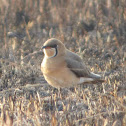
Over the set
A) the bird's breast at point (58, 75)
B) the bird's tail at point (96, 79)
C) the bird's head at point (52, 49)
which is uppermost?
the bird's head at point (52, 49)

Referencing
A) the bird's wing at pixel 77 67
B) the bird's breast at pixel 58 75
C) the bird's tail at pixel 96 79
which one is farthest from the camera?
the bird's tail at pixel 96 79

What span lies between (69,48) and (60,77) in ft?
8.57

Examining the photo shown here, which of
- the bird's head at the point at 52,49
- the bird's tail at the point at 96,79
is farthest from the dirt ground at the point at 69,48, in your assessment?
the bird's head at the point at 52,49

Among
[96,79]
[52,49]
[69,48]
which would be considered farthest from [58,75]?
[69,48]

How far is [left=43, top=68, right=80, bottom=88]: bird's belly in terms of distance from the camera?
15.0ft

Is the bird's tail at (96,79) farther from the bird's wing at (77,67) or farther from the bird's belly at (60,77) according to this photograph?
the bird's belly at (60,77)

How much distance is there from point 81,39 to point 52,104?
145 inches

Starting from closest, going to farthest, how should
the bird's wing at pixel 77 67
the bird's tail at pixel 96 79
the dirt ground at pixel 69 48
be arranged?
1. the dirt ground at pixel 69 48
2. the bird's wing at pixel 77 67
3. the bird's tail at pixel 96 79

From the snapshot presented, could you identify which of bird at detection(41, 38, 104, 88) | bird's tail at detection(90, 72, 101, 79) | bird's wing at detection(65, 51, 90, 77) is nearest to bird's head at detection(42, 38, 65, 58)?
bird at detection(41, 38, 104, 88)

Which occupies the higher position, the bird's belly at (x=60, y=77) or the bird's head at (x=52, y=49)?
the bird's head at (x=52, y=49)

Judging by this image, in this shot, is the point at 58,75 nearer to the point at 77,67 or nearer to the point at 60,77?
the point at 60,77

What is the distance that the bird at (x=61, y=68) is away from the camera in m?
4.60

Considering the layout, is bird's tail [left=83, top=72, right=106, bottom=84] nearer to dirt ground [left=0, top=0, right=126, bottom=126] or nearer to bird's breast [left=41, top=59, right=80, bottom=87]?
dirt ground [left=0, top=0, right=126, bottom=126]

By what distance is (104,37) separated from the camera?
7910 mm
